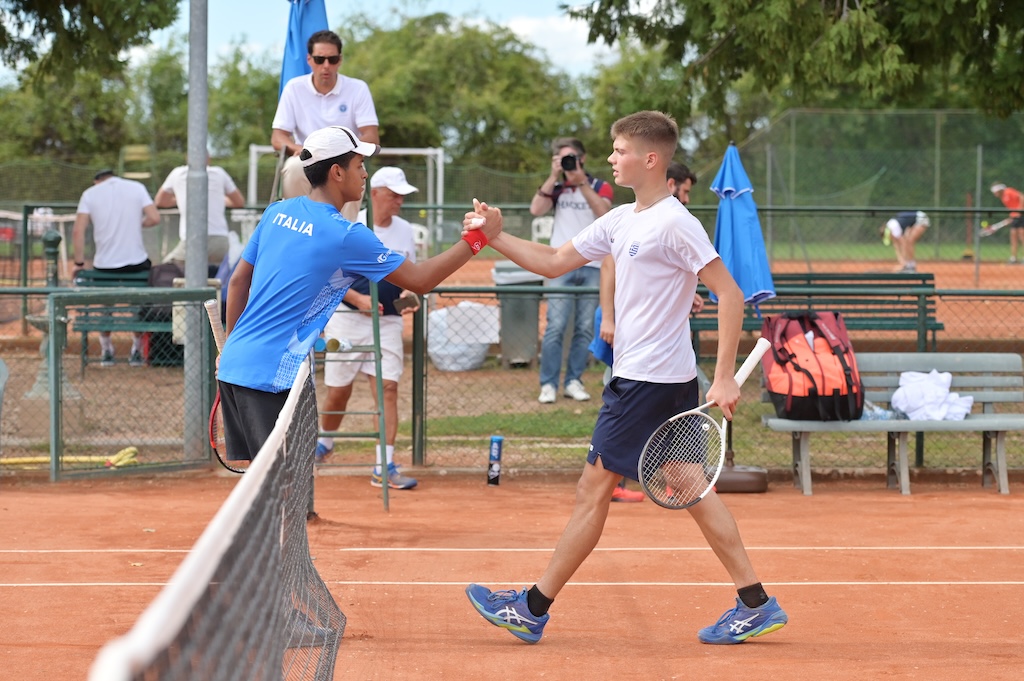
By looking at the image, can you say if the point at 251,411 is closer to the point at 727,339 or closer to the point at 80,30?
the point at 727,339

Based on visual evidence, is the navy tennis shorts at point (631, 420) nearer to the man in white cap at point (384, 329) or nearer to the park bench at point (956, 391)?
the man in white cap at point (384, 329)

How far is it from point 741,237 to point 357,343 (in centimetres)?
260

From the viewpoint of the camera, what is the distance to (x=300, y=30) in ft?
27.5

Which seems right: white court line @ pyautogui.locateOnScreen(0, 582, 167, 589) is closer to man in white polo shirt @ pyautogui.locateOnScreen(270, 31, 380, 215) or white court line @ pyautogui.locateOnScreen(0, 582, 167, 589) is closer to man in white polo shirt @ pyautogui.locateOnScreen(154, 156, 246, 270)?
man in white polo shirt @ pyautogui.locateOnScreen(270, 31, 380, 215)

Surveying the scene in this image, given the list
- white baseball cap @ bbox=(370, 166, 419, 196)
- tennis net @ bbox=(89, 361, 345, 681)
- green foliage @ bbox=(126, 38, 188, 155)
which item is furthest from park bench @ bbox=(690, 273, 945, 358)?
green foliage @ bbox=(126, 38, 188, 155)

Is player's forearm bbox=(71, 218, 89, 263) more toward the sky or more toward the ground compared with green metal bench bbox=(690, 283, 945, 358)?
more toward the sky

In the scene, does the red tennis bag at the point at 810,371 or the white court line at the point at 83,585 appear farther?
the red tennis bag at the point at 810,371

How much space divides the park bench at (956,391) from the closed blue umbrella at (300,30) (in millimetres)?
3855

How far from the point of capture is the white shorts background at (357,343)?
8.39m

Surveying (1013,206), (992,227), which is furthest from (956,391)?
(1013,206)

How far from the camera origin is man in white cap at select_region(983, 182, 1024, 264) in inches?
862

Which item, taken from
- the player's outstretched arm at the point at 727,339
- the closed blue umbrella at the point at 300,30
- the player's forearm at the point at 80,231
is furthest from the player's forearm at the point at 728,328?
the player's forearm at the point at 80,231

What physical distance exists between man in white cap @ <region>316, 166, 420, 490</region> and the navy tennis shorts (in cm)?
324

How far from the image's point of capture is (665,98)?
1348 cm
